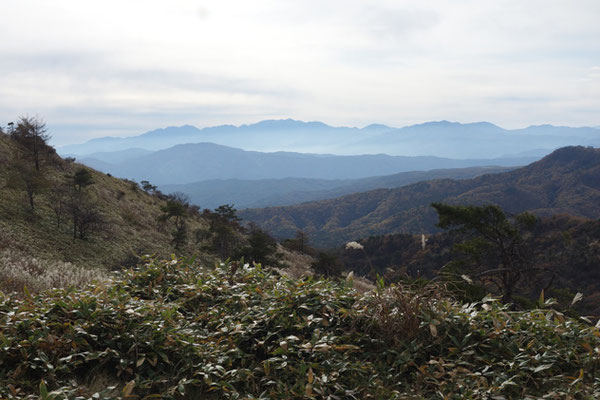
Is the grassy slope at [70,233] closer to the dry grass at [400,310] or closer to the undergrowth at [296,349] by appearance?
the undergrowth at [296,349]

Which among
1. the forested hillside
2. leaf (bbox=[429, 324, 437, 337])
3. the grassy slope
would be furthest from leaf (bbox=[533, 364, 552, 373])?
the grassy slope

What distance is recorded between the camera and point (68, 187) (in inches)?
1122

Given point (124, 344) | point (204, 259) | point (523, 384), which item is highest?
point (124, 344)

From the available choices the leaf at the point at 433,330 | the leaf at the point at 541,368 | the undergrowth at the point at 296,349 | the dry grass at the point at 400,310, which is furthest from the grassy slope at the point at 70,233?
the leaf at the point at 541,368

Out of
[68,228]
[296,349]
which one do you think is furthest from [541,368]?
[68,228]

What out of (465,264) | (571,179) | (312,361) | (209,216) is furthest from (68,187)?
(571,179)

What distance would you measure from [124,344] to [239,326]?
1.21m

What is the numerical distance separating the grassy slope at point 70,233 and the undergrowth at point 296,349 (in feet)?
34.0

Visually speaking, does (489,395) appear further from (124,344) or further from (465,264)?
(465,264)

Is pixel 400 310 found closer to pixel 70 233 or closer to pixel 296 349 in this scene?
pixel 296 349

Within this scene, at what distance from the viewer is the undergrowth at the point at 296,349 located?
134 inches

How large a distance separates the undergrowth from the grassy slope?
1037cm

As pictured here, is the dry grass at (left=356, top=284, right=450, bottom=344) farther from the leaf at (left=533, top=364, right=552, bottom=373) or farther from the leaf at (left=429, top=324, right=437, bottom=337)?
the leaf at (left=533, top=364, right=552, bottom=373)

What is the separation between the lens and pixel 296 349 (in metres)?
4.05
